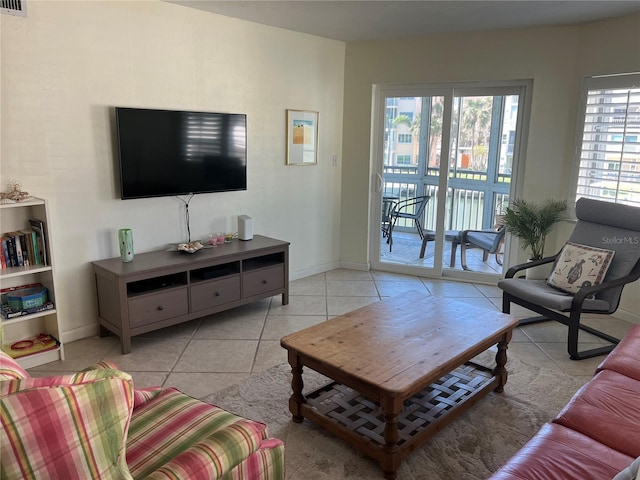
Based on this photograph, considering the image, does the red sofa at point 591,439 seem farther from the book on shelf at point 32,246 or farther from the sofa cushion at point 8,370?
the book on shelf at point 32,246

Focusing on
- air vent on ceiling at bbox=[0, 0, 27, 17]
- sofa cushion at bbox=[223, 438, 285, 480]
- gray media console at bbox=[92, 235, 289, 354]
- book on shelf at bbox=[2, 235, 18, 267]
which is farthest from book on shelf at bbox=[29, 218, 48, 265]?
sofa cushion at bbox=[223, 438, 285, 480]

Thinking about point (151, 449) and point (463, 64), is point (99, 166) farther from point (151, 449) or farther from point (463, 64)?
point (463, 64)

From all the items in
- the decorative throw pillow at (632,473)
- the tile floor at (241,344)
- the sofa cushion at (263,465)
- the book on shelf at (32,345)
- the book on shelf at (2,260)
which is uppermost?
the book on shelf at (2,260)

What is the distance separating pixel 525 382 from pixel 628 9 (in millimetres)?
2935

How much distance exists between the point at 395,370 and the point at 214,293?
1941mm

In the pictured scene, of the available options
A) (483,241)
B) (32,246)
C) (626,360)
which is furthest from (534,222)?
(32,246)

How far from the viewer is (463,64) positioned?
466cm

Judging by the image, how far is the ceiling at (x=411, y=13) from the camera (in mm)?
3633

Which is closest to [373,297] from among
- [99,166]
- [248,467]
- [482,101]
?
[482,101]

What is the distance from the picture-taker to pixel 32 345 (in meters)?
3.17

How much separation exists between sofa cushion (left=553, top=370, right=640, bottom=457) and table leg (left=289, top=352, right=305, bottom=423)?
1.18 meters

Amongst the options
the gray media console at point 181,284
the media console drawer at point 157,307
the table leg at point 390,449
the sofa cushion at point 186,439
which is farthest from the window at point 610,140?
the sofa cushion at point 186,439

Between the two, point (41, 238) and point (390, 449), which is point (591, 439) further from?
point (41, 238)

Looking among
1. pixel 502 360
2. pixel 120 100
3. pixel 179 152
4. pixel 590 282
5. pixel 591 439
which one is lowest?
pixel 502 360
